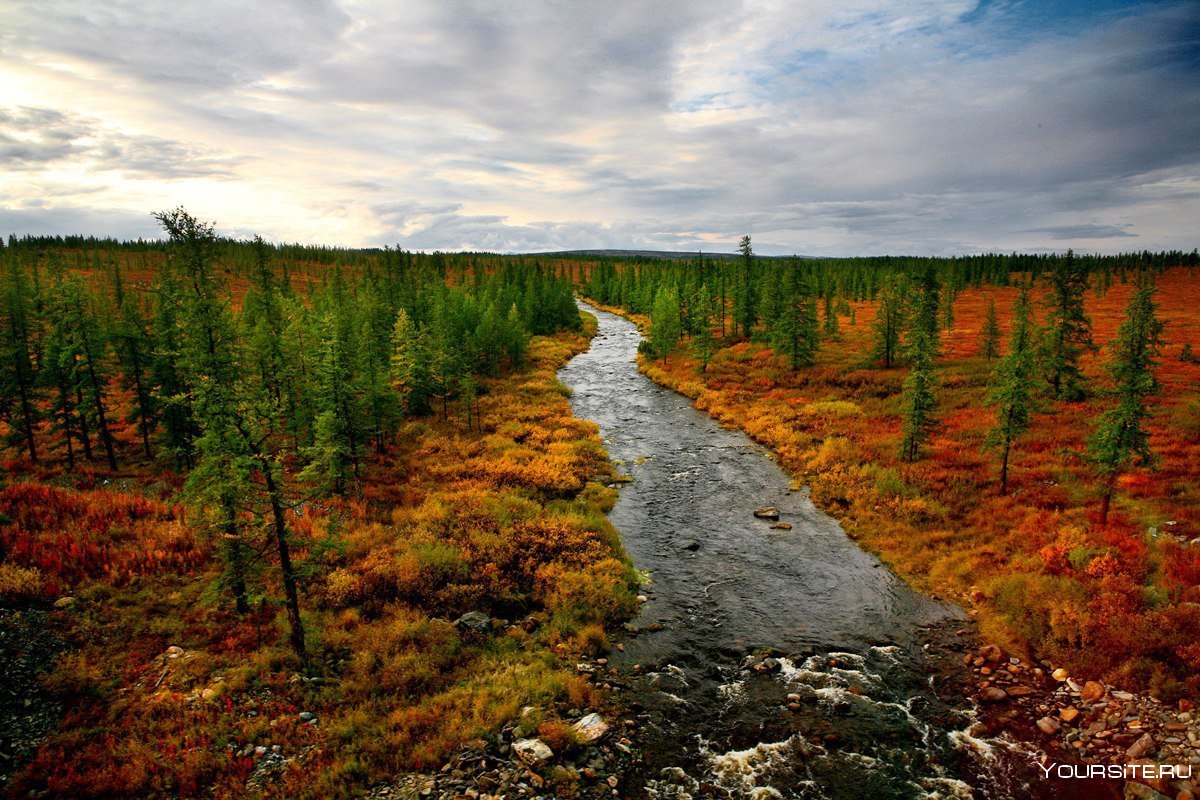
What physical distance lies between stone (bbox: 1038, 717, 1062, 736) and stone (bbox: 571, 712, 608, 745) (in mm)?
11403

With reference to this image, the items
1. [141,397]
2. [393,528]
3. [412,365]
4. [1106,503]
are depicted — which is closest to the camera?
[1106,503]

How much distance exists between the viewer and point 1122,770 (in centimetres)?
1255

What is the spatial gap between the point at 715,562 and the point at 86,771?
66.3ft

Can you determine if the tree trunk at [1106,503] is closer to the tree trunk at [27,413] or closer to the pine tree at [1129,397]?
the pine tree at [1129,397]

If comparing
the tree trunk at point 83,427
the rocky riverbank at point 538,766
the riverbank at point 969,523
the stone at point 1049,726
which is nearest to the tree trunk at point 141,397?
the tree trunk at point 83,427

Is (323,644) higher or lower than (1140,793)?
higher

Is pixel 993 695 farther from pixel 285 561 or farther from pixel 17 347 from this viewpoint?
pixel 17 347

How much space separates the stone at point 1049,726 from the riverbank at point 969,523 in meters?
0.07

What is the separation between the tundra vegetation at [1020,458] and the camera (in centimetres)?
1728

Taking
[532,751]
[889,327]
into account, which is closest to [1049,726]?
[532,751]

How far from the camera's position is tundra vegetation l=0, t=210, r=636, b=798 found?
42.6 ft

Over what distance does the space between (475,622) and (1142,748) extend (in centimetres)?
1819

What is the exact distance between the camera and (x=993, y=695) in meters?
15.4

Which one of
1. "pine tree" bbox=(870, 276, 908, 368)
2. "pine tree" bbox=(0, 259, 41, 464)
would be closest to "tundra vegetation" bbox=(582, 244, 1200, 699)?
"pine tree" bbox=(870, 276, 908, 368)
